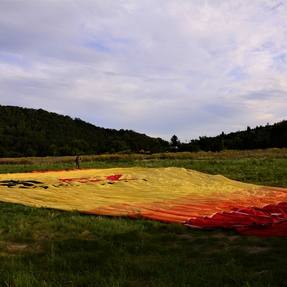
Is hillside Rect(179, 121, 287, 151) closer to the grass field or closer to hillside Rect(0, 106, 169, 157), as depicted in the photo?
hillside Rect(0, 106, 169, 157)

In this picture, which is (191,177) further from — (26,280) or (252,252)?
(26,280)

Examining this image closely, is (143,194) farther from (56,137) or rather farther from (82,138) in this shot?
(82,138)

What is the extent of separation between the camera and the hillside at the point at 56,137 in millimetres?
71694

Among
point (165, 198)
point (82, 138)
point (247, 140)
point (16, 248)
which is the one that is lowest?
point (16, 248)

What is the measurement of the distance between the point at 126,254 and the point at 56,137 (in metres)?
78.9

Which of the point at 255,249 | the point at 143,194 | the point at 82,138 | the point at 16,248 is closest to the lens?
the point at 255,249

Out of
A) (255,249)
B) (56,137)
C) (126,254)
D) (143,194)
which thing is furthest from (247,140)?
(126,254)

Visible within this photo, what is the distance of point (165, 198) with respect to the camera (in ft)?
41.2

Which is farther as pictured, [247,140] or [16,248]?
[247,140]

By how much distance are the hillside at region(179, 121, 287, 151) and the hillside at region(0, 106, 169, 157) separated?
502 centimetres

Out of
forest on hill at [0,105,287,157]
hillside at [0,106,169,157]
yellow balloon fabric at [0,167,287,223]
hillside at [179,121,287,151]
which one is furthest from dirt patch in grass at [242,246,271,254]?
hillside at [0,106,169,157]

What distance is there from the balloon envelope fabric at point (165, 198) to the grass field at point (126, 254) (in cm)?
68

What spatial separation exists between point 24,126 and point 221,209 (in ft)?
244

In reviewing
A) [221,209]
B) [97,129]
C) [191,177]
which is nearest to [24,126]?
[97,129]
